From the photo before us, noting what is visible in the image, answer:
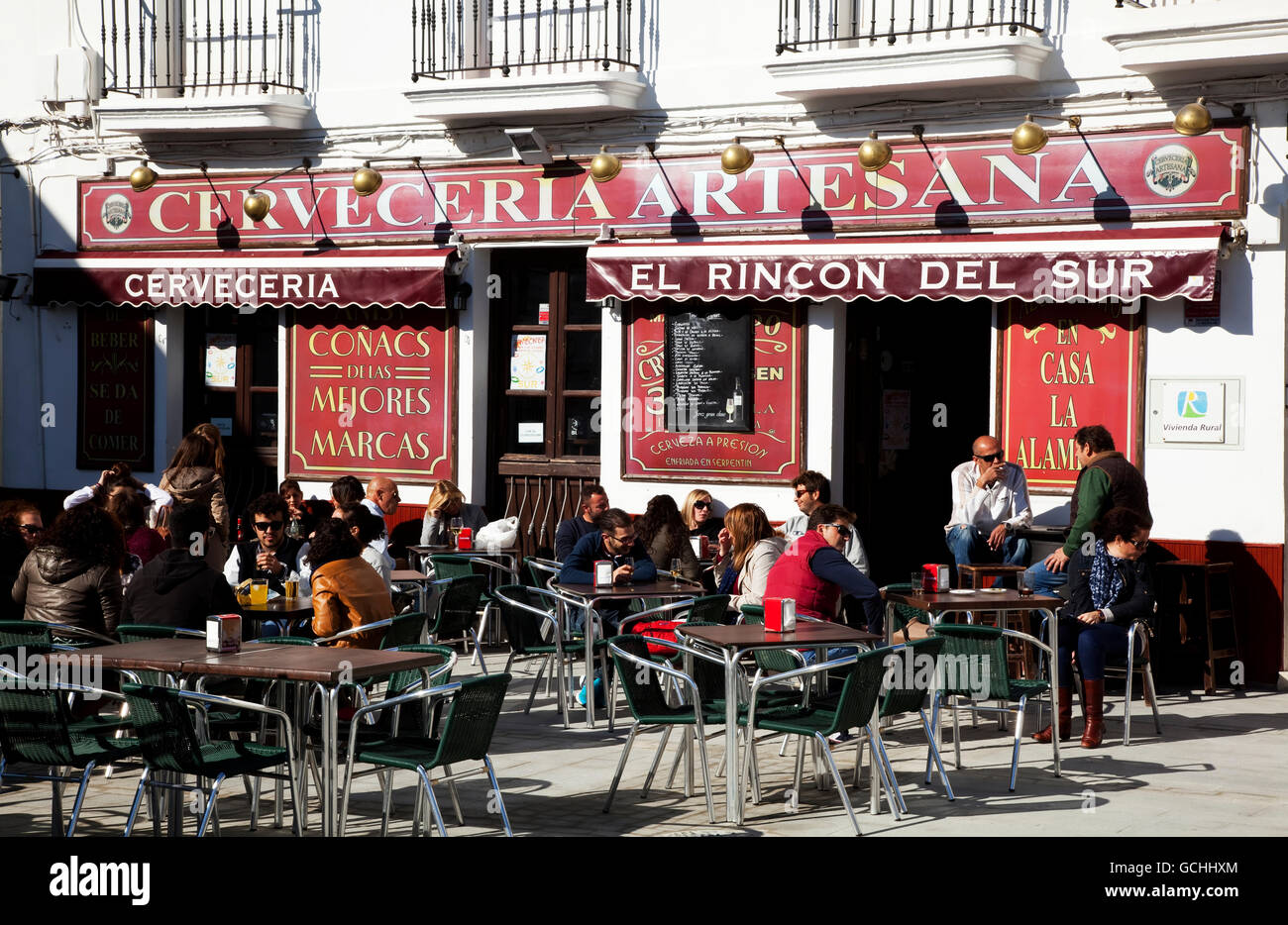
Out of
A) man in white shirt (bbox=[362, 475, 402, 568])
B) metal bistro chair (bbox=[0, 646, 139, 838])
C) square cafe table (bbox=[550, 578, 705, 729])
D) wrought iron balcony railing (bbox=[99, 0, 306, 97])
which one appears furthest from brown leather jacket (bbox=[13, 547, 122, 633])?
wrought iron balcony railing (bbox=[99, 0, 306, 97])

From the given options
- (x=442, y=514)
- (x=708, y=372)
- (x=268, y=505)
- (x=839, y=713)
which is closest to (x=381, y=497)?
(x=442, y=514)

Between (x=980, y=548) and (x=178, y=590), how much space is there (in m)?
6.03

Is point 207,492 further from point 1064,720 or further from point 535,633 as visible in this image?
point 1064,720

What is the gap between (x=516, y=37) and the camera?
1465 cm

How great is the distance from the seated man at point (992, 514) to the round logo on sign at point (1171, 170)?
2148mm

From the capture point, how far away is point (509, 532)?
13391mm

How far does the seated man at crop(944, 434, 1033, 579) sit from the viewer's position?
12.3 meters

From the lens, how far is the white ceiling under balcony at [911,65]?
485 inches

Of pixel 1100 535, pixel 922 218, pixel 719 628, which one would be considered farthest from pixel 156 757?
pixel 922 218

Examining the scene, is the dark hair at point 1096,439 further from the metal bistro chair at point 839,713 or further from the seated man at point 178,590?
the seated man at point 178,590

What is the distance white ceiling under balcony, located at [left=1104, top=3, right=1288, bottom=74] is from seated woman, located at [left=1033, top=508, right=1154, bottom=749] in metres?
3.56

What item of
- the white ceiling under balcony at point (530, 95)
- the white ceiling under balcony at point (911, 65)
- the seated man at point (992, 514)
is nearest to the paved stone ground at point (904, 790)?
the seated man at point (992, 514)

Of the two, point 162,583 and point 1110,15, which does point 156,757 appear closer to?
point 162,583
